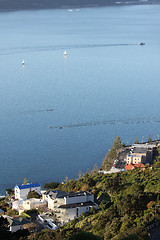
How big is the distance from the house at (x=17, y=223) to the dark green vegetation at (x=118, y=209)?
527mm

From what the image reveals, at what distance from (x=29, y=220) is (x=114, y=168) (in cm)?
Result: 357

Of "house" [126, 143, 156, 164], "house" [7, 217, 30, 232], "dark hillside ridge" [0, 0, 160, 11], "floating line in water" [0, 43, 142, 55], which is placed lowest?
"house" [7, 217, 30, 232]

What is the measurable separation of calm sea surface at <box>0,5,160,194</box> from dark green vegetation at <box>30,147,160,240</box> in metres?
2.74

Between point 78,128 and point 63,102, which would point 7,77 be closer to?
point 63,102

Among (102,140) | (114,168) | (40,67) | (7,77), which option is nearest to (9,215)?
(114,168)

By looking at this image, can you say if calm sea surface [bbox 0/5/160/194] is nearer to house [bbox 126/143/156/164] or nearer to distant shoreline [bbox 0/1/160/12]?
house [bbox 126/143/156/164]

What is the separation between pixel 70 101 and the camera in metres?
16.3

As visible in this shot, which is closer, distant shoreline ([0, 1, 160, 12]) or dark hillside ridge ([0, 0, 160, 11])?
dark hillside ridge ([0, 0, 160, 11])

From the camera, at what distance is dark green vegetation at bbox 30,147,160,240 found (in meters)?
4.96

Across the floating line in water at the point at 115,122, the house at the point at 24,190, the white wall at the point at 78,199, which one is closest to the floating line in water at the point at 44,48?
the floating line in water at the point at 115,122

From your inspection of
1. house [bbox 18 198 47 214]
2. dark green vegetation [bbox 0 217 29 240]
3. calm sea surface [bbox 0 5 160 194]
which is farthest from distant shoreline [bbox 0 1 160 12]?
dark green vegetation [bbox 0 217 29 240]

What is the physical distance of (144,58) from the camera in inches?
950

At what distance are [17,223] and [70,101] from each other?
10283 millimetres

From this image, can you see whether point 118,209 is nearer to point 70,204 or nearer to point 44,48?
point 70,204
